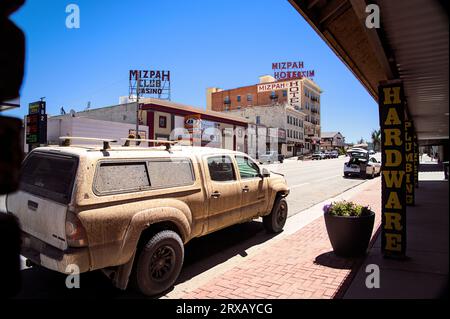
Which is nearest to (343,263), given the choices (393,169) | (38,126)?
(393,169)

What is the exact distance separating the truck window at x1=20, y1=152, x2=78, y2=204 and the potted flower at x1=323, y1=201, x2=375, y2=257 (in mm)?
4210

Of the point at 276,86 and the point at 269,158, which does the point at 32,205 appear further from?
the point at 276,86

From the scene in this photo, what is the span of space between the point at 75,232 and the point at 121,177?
893mm

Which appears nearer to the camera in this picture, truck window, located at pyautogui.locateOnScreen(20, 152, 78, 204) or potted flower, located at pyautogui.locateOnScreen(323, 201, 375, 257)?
truck window, located at pyautogui.locateOnScreen(20, 152, 78, 204)

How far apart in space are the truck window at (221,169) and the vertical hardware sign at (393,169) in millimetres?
2761

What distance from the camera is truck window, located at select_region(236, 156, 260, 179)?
6419mm

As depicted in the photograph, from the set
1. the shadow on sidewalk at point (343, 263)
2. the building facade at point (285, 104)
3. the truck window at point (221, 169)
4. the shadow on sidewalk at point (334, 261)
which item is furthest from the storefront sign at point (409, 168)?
the building facade at point (285, 104)

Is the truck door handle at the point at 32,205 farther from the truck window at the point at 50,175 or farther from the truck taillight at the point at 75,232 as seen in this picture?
the truck taillight at the point at 75,232

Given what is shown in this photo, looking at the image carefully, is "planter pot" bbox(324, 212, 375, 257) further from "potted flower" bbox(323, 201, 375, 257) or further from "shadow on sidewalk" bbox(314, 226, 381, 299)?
"shadow on sidewalk" bbox(314, 226, 381, 299)

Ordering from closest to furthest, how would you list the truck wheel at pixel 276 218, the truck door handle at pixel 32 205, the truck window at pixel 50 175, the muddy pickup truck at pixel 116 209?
the muddy pickup truck at pixel 116 209, the truck window at pixel 50 175, the truck door handle at pixel 32 205, the truck wheel at pixel 276 218

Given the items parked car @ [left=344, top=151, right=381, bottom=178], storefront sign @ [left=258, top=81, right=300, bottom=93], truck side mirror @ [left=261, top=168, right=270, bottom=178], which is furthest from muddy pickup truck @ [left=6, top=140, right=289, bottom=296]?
storefront sign @ [left=258, top=81, right=300, bottom=93]

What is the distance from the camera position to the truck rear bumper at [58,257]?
3229 millimetres

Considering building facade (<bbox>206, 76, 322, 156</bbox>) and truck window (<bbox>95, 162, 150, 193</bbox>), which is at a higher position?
building facade (<bbox>206, 76, 322, 156</bbox>)

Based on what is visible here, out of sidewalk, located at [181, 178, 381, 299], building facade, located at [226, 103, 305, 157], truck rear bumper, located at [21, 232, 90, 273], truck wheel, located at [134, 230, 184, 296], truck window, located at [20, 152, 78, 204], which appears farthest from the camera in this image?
building facade, located at [226, 103, 305, 157]
